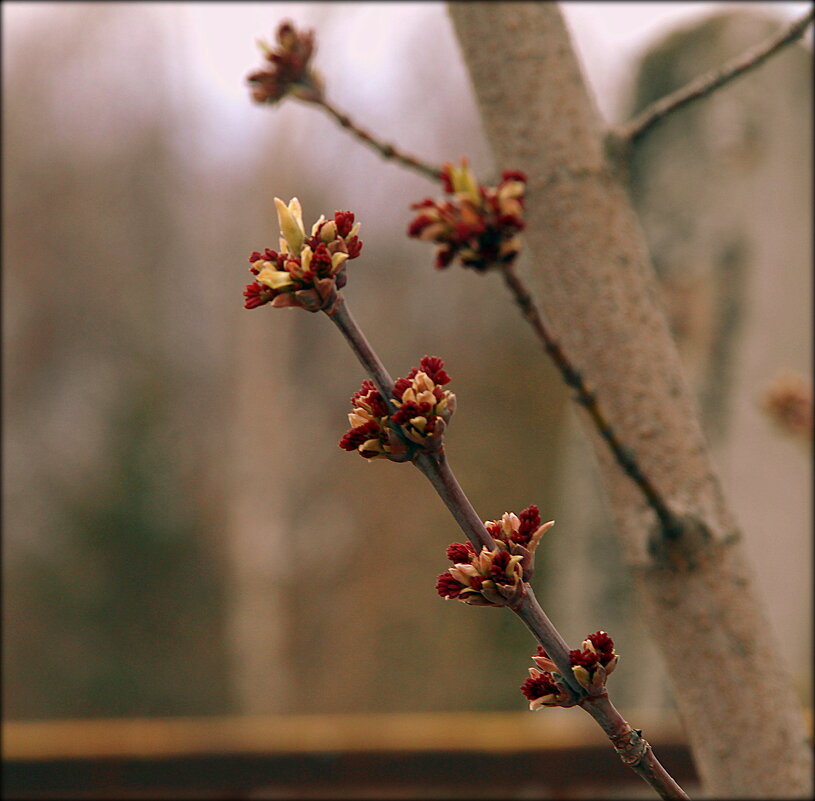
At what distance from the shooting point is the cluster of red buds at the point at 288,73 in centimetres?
77

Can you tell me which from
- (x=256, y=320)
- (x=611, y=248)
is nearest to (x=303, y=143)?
(x=256, y=320)

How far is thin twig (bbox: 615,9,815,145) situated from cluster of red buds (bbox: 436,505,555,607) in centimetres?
47

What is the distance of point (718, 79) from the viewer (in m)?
0.69

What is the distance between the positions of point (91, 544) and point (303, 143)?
11.1 ft

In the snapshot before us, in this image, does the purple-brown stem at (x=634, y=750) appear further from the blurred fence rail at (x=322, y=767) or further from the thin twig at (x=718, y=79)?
the blurred fence rail at (x=322, y=767)

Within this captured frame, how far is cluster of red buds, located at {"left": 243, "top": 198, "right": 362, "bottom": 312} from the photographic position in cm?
32

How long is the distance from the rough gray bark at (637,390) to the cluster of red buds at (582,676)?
33 centimetres

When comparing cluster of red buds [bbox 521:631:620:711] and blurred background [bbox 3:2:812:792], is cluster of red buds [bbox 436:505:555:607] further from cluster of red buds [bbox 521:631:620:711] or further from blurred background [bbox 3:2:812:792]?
blurred background [bbox 3:2:812:792]

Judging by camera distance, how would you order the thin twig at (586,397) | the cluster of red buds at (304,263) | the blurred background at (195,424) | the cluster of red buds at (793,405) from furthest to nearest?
the blurred background at (195,424), the cluster of red buds at (793,405), the thin twig at (586,397), the cluster of red buds at (304,263)

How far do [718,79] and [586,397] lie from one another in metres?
0.30

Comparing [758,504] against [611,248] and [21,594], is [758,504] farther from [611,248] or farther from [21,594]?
[21,594]

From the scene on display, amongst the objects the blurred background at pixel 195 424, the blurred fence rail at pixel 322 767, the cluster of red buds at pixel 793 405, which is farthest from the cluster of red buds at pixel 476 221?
the blurred background at pixel 195 424

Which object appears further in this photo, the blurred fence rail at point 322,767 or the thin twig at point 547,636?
the blurred fence rail at point 322,767

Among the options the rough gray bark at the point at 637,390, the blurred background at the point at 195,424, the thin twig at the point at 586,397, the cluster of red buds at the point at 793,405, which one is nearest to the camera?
the thin twig at the point at 586,397
